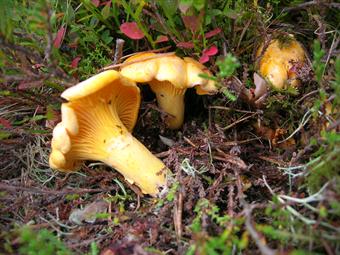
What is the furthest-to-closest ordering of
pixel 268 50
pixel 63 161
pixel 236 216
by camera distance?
1. pixel 268 50
2. pixel 63 161
3. pixel 236 216

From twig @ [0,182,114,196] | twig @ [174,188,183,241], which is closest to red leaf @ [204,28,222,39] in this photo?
twig @ [174,188,183,241]

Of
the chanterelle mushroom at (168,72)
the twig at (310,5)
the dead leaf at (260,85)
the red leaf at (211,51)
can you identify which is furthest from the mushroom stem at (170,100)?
the twig at (310,5)

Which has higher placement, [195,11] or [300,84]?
[195,11]

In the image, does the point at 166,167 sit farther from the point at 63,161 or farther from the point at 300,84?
the point at 300,84

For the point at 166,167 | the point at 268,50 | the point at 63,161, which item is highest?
the point at 268,50

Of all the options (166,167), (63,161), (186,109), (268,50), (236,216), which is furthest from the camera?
(186,109)

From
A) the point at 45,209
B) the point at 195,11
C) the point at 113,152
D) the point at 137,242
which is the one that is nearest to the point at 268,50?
the point at 195,11

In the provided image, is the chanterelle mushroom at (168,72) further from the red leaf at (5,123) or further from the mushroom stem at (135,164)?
the red leaf at (5,123)
